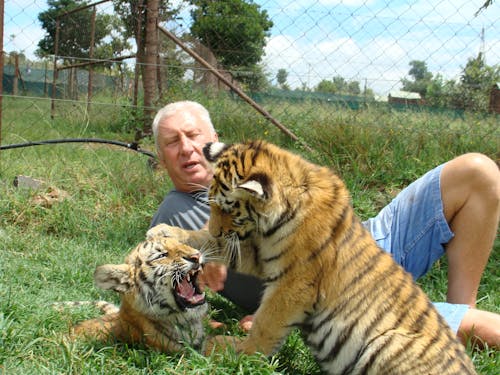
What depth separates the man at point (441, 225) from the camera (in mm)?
2766

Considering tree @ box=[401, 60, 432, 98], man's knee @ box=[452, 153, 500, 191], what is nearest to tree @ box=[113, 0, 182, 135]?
tree @ box=[401, 60, 432, 98]

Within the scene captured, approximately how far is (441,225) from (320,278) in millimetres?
975

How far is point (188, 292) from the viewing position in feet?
8.68

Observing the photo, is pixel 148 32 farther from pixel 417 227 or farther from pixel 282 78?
pixel 417 227

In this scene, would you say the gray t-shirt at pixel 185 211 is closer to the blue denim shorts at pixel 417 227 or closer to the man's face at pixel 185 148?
the man's face at pixel 185 148

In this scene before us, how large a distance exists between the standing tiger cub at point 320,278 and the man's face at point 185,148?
86 centimetres

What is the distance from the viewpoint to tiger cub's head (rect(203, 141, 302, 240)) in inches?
88.1

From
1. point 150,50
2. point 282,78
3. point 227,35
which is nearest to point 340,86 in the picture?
point 282,78

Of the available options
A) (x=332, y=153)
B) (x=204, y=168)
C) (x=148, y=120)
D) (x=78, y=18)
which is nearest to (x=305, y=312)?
(x=204, y=168)

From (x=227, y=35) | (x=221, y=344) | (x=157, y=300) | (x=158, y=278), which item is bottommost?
(x=221, y=344)

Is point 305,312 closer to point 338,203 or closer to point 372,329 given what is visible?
point 372,329

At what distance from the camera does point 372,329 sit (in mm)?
2273

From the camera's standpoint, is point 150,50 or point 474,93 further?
point 474,93

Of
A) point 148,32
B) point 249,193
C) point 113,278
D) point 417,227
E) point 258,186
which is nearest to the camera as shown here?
point 258,186
